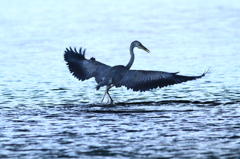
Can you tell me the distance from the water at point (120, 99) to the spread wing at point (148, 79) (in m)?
0.38

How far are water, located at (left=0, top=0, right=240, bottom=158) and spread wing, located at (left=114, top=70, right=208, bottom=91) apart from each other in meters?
0.38

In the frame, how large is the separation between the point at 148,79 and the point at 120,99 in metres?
1.11

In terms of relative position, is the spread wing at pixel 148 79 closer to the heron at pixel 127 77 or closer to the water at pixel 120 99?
the heron at pixel 127 77

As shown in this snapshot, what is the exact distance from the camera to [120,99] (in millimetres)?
14578

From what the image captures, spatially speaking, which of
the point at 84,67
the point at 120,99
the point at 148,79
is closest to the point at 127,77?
the point at 148,79

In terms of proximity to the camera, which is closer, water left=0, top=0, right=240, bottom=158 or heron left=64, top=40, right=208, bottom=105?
water left=0, top=0, right=240, bottom=158

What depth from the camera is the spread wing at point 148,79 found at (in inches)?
533

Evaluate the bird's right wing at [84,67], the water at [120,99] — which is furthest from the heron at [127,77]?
the water at [120,99]

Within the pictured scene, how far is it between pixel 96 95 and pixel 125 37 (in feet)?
42.2

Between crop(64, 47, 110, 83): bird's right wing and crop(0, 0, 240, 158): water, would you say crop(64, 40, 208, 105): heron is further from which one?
crop(0, 0, 240, 158): water

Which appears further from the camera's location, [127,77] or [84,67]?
[84,67]

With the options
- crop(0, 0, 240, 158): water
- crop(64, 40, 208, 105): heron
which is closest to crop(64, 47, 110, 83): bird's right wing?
crop(64, 40, 208, 105): heron

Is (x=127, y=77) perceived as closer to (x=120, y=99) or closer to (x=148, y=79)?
(x=148, y=79)

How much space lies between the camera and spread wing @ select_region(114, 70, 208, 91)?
13547mm
